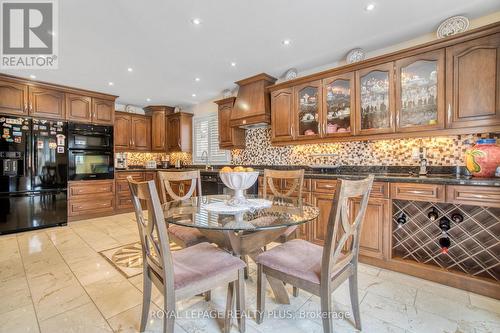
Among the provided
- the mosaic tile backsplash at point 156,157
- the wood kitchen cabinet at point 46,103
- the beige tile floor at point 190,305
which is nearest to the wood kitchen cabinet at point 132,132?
the mosaic tile backsplash at point 156,157

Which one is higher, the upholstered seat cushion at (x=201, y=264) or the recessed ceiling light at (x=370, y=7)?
the recessed ceiling light at (x=370, y=7)

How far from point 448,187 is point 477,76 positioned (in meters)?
1.06

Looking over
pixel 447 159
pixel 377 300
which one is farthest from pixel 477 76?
pixel 377 300

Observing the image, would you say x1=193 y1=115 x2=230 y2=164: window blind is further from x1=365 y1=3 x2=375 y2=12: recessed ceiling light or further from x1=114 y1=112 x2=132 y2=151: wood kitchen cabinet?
x1=365 y1=3 x2=375 y2=12: recessed ceiling light

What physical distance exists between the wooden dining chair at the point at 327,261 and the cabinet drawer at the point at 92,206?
4219mm

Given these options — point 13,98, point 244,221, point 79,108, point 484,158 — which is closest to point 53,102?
point 79,108

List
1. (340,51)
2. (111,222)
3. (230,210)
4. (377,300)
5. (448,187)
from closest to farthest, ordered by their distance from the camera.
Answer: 1. (230,210)
2. (377,300)
3. (448,187)
4. (340,51)
5. (111,222)

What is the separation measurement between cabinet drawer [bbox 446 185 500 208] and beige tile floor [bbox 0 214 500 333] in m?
0.76

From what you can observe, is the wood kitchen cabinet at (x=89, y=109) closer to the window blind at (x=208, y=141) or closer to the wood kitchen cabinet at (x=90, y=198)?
the wood kitchen cabinet at (x=90, y=198)

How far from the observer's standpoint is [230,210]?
1.66 metres

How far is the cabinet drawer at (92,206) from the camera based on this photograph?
426 centimetres

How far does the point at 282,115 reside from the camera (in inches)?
141

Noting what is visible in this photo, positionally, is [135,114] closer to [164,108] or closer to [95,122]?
[164,108]

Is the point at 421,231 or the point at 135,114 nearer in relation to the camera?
the point at 421,231
